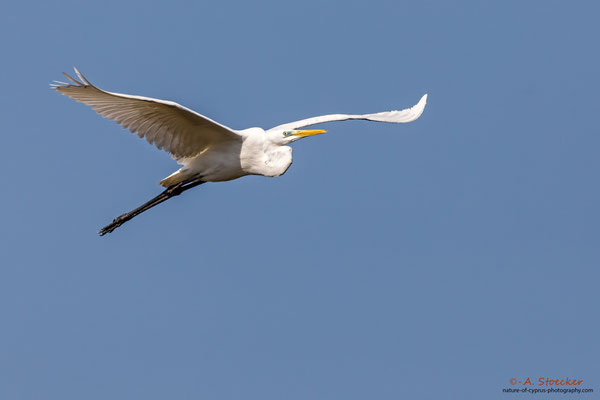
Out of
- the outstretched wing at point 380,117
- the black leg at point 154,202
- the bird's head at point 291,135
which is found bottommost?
the black leg at point 154,202

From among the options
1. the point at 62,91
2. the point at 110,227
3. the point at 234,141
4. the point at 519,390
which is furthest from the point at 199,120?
the point at 519,390

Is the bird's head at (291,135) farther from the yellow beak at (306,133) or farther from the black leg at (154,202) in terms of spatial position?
the black leg at (154,202)

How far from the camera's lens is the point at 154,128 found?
15.3 m

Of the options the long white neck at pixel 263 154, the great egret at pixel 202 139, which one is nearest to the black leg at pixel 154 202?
the great egret at pixel 202 139

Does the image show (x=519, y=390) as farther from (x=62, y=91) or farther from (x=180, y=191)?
(x=62, y=91)

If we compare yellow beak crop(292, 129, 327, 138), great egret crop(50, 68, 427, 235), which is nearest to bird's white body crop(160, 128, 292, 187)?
great egret crop(50, 68, 427, 235)

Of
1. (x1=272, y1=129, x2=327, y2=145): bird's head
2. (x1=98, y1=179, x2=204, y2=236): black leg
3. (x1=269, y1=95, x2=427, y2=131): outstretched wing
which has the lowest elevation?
(x1=98, y1=179, x2=204, y2=236): black leg

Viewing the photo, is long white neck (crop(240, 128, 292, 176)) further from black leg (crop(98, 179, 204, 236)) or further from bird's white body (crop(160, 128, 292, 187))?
black leg (crop(98, 179, 204, 236))

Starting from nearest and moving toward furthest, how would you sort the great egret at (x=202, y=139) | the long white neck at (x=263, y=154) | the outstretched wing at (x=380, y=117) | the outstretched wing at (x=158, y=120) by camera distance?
1. the outstretched wing at (x=158, y=120)
2. the great egret at (x=202, y=139)
3. the long white neck at (x=263, y=154)
4. the outstretched wing at (x=380, y=117)

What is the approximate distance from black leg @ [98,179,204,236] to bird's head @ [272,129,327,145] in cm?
168

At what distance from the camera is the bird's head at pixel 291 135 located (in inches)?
608

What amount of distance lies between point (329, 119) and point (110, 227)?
4501 mm

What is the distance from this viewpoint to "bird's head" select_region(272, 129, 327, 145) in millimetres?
15451

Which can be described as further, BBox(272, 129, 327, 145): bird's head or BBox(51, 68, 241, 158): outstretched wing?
BBox(272, 129, 327, 145): bird's head
